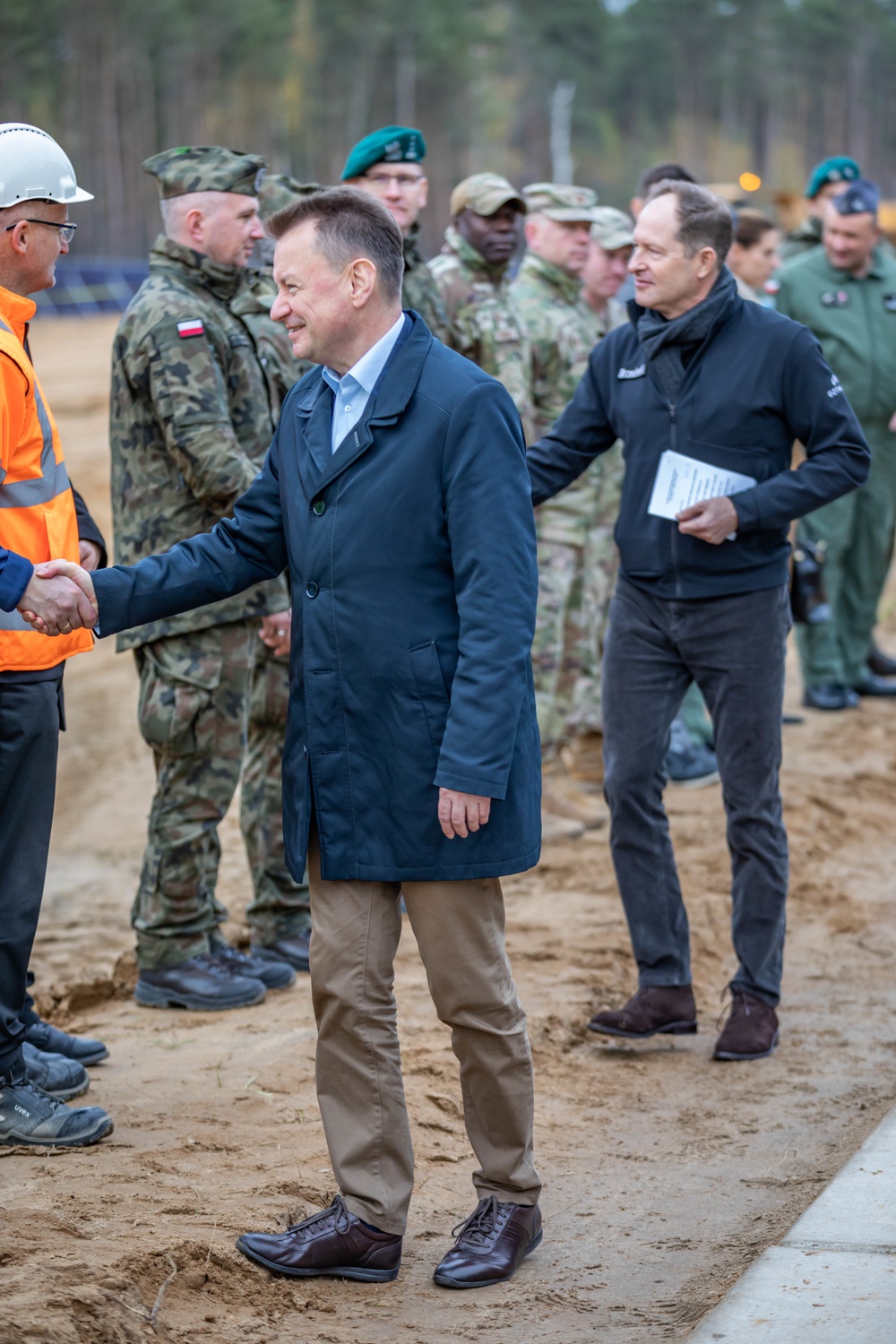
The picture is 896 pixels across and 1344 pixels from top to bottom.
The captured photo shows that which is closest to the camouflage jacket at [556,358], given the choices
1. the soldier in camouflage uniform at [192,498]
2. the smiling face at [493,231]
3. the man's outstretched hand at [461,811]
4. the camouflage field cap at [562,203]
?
the camouflage field cap at [562,203]

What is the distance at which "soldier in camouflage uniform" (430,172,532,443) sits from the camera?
6.86 metres

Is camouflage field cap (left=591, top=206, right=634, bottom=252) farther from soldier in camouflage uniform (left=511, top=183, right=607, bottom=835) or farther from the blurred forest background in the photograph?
the blurred forest background

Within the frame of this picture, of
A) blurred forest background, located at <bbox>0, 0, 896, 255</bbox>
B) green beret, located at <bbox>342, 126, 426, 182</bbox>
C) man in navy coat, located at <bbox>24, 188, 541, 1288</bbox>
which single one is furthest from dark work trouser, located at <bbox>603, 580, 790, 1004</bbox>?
blurred forest background, located at <bbox>0, 0, 896, 255</bbox>

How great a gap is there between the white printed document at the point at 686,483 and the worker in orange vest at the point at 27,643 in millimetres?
1666

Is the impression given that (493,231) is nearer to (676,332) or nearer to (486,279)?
(486,279)

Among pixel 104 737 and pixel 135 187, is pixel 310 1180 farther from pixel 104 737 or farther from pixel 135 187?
pixel 135 187

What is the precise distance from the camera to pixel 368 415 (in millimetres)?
3385

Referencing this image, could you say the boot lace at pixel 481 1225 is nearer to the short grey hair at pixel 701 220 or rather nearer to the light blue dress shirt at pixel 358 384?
the light blue dress shirt at pixel 358 384

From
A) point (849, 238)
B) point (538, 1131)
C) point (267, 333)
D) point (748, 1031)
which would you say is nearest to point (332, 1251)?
point (538, 1131)

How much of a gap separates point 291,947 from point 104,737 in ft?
15.6

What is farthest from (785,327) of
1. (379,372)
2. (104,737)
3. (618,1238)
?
(104,737)

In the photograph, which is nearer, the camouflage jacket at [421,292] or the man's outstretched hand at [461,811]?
the man's outstretched hand at [461,811]

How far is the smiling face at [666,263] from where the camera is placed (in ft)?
15.3

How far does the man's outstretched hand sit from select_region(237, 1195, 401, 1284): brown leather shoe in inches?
34.8
